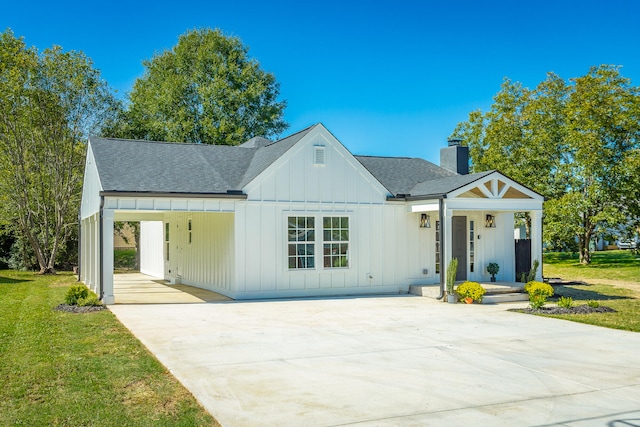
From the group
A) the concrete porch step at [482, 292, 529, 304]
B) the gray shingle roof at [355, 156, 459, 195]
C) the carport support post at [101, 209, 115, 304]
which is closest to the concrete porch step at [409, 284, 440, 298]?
the concrete porch step at [482, 292, 529, 304]

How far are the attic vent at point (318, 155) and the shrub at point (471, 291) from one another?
5.29 metres

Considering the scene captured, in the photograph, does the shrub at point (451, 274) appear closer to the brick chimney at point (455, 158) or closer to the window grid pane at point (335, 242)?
the window grid pane at point (335, 242)

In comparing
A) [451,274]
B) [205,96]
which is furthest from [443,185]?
[205,96]

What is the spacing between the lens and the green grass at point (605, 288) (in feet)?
43.1

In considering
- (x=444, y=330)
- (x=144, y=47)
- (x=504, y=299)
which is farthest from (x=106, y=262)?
(x=144, y=47)

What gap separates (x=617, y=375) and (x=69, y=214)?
26782 mm

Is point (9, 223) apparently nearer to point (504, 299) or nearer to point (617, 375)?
point (504, 299)

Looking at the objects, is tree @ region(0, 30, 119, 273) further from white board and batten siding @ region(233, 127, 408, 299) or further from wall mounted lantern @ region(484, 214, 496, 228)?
wall mounted lantern @ region(484, 214, 496, 228)

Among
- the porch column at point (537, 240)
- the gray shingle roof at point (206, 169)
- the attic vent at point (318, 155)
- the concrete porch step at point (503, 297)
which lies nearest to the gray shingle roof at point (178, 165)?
the gray shingle roof at point (206, 169)

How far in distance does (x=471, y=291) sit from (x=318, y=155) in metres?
5.72

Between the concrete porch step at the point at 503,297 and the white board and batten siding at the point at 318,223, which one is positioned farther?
the white board and batten siding at the point at 318,223

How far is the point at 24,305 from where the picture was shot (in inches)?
584

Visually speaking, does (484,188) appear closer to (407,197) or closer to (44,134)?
A: (407,197)

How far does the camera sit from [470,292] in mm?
16125
